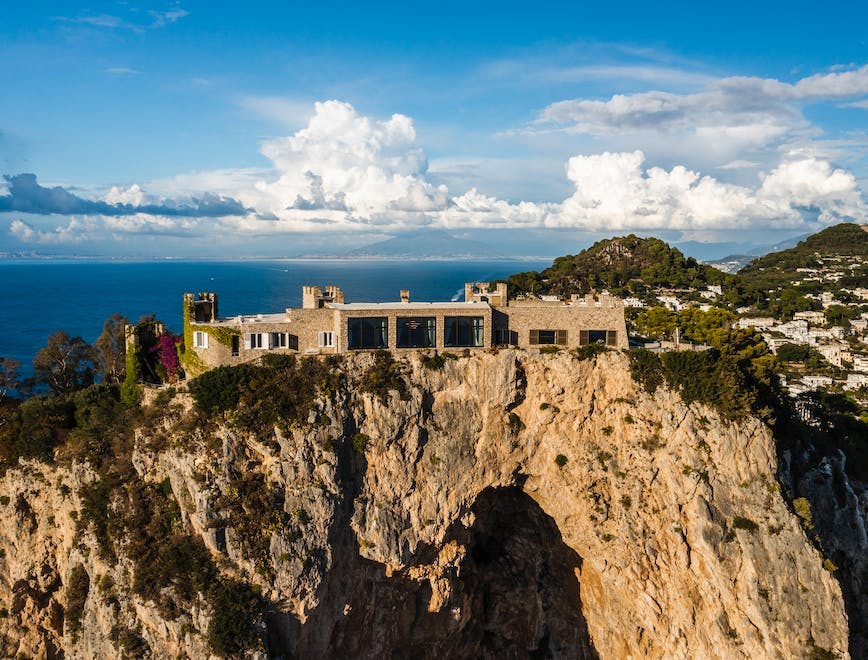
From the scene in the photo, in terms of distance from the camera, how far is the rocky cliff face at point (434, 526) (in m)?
32.4

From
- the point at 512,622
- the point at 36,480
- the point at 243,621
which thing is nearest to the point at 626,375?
the point at 512,622

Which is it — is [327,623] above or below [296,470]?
below

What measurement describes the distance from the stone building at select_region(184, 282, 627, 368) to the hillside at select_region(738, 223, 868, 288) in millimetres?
88509

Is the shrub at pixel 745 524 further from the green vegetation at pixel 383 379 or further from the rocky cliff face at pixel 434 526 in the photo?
the green vegetation at pixel 383 379

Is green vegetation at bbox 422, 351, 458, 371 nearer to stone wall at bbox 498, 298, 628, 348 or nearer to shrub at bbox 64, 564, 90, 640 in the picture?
stone wall at bbox 498, 298, 628, 348

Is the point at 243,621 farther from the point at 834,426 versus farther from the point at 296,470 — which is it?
the point at 834,426

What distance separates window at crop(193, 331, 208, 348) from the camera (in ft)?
124

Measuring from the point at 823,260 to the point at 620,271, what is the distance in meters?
84.1

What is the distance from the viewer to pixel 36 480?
1369 inches

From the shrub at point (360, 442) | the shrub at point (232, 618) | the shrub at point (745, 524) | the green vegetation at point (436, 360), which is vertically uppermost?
the green vegetation at point (436, 360)

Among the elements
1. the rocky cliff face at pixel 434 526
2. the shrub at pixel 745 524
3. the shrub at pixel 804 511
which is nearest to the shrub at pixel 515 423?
the rocky cliff face at pixel 434 526

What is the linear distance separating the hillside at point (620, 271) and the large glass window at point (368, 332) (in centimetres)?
3493

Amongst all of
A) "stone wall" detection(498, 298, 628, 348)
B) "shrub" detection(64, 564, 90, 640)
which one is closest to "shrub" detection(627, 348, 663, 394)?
"stone wall" detection(498, 298, 628, 348)

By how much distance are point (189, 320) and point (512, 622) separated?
3074cm
